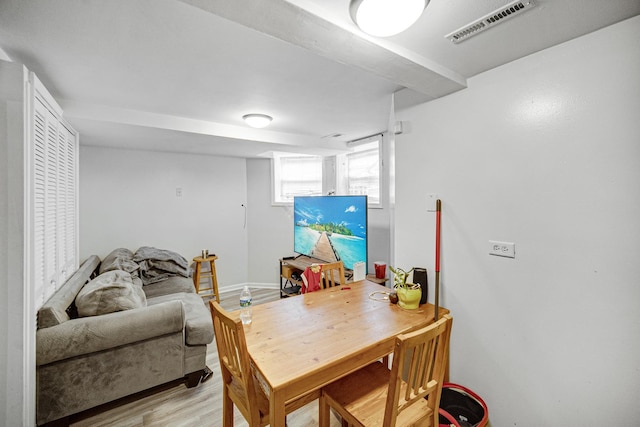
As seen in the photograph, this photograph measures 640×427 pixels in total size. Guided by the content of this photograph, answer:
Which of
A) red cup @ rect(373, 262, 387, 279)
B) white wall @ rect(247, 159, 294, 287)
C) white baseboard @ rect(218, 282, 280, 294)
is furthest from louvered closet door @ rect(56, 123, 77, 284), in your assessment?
red cup @ rect(373, 262, 387, 279)

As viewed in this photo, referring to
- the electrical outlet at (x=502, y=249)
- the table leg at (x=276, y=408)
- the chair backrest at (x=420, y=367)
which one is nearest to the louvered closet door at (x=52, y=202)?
the table leg at (x=276, y=408)

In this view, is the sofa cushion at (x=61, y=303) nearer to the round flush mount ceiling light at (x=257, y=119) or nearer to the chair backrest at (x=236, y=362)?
the chair backrest at (x=236, y=362)

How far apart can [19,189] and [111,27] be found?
1032 millimetres

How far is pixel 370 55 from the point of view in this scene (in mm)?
1351

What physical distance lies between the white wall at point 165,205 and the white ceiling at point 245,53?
1265 millimetres

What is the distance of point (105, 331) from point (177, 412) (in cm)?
77

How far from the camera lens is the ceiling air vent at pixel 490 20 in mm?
1112

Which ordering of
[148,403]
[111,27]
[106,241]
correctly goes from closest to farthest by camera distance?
[111,27]
[148,403]
[106,241]

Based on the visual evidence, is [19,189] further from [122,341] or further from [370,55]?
[370,55]

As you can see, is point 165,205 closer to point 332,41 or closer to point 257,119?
point 257,119

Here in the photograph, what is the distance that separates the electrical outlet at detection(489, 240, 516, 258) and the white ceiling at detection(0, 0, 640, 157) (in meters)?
1.02

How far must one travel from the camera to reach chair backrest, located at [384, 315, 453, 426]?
106 centimetres

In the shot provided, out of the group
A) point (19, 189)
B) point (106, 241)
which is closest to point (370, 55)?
point (19, 189)

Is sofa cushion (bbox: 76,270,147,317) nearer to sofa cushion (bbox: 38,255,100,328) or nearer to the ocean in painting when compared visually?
sofa cushion (bbox: 38,255,100,328)
